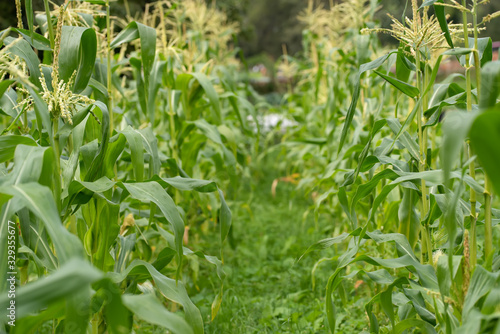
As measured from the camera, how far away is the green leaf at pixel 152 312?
3.40 ft

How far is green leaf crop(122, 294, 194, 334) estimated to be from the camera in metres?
1.04

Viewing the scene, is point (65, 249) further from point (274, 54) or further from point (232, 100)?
point (274, 54)

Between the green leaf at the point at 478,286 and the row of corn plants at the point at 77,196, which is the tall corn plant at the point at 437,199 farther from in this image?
the row of corn plants at the point at 77,196

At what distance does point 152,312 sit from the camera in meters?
1.06

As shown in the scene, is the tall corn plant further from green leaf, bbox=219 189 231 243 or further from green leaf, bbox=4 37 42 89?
green leaf, bbox=4 37 42 89

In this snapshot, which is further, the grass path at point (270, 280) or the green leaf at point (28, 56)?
the grass path at point (270, 280)

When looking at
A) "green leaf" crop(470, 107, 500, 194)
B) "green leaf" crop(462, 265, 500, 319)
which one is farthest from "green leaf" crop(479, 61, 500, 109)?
"green leaf" crop(462, 265, 500, 319)

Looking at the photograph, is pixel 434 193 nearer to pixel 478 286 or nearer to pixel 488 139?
pixel 478 286

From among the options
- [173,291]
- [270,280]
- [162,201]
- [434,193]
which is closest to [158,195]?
[162,201]

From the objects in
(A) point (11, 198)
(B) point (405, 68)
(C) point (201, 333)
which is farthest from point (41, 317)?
(B) point (405, 68)

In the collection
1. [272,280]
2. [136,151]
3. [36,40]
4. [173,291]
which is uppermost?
[36,40]

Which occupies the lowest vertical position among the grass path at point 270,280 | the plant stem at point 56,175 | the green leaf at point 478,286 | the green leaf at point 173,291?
the grass path at point 270,280

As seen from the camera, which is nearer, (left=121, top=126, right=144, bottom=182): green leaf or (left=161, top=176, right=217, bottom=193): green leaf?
(left=121, top=126, right=144, bottom=182): green leaf

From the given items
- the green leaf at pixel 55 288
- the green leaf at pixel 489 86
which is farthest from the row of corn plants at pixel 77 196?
the green leaf at pixel 489 86
